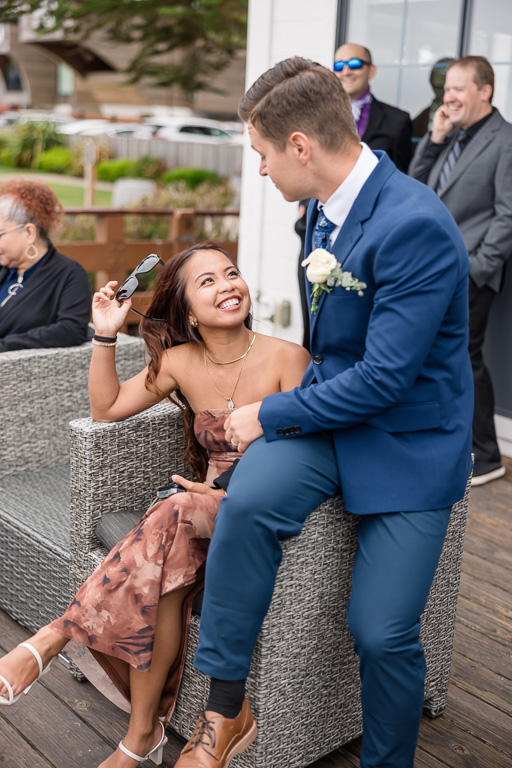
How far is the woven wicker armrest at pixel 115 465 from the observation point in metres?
2.12

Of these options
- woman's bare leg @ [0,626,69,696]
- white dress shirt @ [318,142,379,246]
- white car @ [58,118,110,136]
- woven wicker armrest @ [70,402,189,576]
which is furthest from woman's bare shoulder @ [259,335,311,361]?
white car @ [58,118,110,136]

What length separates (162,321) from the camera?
2.29 meters

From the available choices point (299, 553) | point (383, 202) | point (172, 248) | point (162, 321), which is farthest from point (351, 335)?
point (172, 248)

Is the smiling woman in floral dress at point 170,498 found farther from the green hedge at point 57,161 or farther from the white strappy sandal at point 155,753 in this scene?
the green hedge at point 57,161

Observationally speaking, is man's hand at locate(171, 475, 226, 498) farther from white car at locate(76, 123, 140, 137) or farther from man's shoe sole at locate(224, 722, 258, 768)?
white car at locate(76, 123, 140, 137)

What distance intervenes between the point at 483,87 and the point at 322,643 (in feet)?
8.71

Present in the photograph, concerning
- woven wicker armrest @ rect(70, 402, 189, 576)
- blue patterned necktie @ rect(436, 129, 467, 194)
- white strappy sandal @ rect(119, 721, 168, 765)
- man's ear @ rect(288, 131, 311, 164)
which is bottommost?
white strappy sandal @ rect(119, 721, 168, 765)

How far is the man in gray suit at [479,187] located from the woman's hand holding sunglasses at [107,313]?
6.43 ft

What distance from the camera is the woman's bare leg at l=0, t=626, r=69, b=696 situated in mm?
1843

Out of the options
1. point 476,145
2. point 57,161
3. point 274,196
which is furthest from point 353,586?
point 57,161

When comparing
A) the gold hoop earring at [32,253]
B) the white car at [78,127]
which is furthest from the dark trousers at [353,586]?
the white car at [78,127]

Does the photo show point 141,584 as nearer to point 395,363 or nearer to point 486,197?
point 395,363

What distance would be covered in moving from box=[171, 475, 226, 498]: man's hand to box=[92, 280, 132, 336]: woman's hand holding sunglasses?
433mm

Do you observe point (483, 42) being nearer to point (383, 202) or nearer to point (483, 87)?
point (483, 87)
